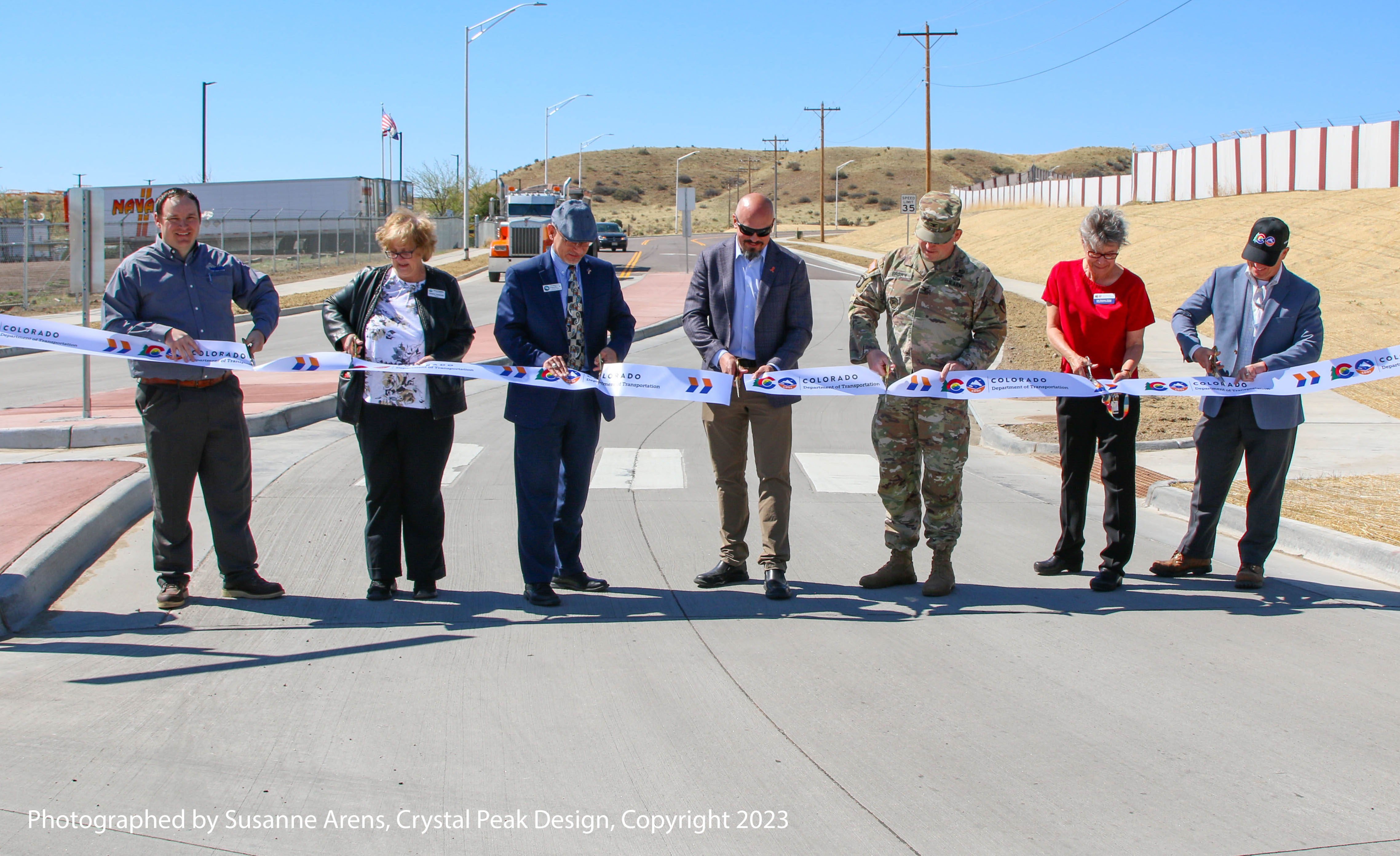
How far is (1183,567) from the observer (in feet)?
22.0

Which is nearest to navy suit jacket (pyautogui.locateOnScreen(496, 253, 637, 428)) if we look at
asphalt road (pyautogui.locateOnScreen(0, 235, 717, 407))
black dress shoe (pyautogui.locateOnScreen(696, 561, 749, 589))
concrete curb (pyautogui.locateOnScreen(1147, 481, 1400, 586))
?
black dress shoe (pyautogui.locateOnScreen(696, 561, 749, 589))

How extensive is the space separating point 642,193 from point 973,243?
104 meters

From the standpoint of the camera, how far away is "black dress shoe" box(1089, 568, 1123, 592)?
6.36 meters

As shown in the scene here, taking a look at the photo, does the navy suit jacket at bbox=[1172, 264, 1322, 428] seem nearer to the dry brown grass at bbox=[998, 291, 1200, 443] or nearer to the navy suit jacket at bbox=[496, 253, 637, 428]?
the dry brown grass at bbox=[998, 291, 1200, 443]

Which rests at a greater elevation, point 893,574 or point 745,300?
point 745,300

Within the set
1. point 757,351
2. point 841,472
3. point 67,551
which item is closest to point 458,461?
point 841,472

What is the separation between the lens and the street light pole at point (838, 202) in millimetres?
102125

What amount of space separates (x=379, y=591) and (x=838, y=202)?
114 m

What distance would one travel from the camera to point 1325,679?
4.98 metres

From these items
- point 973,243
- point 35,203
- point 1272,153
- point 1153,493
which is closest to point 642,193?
point 35,203

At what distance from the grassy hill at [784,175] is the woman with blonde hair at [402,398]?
4197 inches

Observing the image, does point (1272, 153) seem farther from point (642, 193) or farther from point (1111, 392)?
point (642, 193)

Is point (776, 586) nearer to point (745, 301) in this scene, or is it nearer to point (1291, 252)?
point (745, 301)

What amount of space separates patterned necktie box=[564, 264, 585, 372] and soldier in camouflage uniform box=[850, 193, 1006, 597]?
1.47m
